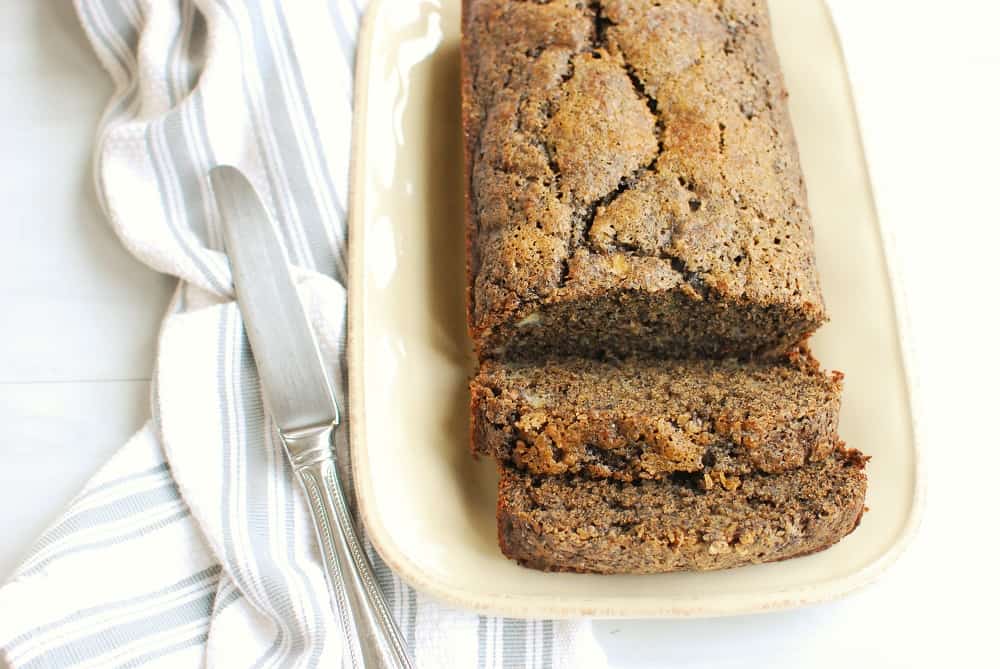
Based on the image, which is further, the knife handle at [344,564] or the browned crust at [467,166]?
the browned crust at [467,166]

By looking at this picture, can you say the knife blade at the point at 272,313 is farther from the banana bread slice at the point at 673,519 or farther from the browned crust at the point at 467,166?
the banana bread slice at the point at 673,519

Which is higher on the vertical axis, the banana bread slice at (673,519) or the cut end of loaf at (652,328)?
the cut end of loaf at (652,328)

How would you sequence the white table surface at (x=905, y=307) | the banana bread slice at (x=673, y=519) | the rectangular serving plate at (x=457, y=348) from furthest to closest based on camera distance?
the white table surface at (x=905, y=307) < the rectangular serving plate at (x=457, y=348) < the banana bread slice at (x=673, y=519)

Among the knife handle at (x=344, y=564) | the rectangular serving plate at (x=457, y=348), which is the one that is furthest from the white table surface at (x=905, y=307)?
the knife handle at (x=344, y=564)

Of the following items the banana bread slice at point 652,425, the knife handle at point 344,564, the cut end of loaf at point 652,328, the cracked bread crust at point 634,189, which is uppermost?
the cracked bread crust at point 634,189

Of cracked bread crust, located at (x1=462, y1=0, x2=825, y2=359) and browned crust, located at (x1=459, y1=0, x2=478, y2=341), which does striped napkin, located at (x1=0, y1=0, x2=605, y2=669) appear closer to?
browned crust, located at (x1=459, y1=0, x2=478, y2=341)

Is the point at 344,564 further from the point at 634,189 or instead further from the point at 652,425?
the point at 634,189

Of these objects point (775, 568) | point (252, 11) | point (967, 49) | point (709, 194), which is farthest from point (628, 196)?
point (967, 49)
